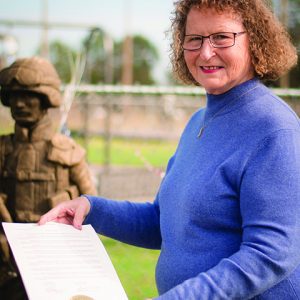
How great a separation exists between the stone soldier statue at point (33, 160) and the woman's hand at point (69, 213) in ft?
4.66

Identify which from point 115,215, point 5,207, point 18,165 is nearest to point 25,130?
point 18,165

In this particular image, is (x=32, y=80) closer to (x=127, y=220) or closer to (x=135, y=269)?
(x=127, y=220)

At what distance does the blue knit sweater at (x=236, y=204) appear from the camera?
4.51ft

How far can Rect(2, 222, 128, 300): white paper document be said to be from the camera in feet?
4.67

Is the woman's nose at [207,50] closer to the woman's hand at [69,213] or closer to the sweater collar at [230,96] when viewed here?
the sweater collar at [230,96]

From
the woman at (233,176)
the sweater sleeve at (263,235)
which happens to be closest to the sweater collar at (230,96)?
the woman at (233,176)

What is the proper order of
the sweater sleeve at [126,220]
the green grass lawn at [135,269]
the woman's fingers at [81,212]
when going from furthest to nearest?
the green grass lawn at [135,269] < the sweater sleeve at [126,220] < the woman's fingers at [81,212]

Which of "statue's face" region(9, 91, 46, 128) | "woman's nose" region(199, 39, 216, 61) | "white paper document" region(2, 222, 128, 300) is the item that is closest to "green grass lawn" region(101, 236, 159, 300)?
"statue's face" region(9, 91, 46, 128)

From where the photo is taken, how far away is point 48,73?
325 centimetres

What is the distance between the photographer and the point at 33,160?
3.30 meters

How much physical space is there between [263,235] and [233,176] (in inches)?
6.8

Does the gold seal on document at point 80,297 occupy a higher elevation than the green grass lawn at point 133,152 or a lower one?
higher

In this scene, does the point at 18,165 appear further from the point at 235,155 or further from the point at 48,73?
the point at 235,155

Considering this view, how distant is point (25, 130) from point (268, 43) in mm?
1966
